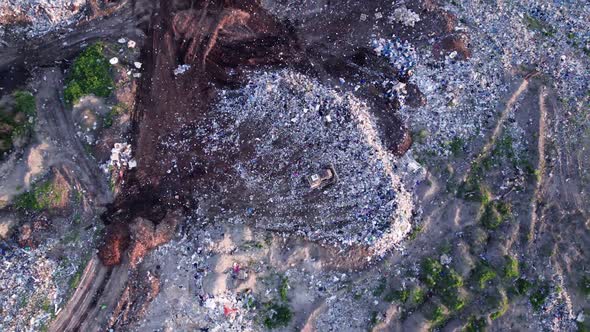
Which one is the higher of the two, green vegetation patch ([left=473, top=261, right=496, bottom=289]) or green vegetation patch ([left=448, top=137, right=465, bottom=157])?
green vegetation patch ([left=448, top=137, right=465, bottom=157])

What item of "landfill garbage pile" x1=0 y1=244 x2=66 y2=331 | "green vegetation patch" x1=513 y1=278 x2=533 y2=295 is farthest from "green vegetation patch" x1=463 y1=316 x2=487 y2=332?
"landfill garbage pile" x1=0 y1=244 x2=66 y2=331

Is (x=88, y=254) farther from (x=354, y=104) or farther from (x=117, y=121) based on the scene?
(x=354, y=104)

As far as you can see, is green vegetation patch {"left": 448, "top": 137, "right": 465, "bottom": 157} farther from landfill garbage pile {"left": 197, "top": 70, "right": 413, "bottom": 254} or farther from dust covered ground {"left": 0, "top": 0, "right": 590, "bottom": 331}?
landfill garbage pile {"left": 197, "top": 70, "right": 413, "bottom": 254}

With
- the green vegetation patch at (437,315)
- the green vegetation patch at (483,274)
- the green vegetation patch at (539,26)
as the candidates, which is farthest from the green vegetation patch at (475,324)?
the green vegetation patch at (539,26)

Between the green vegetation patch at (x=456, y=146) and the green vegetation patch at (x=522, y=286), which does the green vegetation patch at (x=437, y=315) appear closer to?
the green vegetation patch at (x=522, y=286)

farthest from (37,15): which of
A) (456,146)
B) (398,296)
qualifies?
(398,296)

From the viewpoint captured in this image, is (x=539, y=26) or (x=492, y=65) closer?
(x=492, y=65)

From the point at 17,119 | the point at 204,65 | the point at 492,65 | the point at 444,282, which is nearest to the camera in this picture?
the point at 444,282

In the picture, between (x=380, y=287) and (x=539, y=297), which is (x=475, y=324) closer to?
(x=539, y=297)
